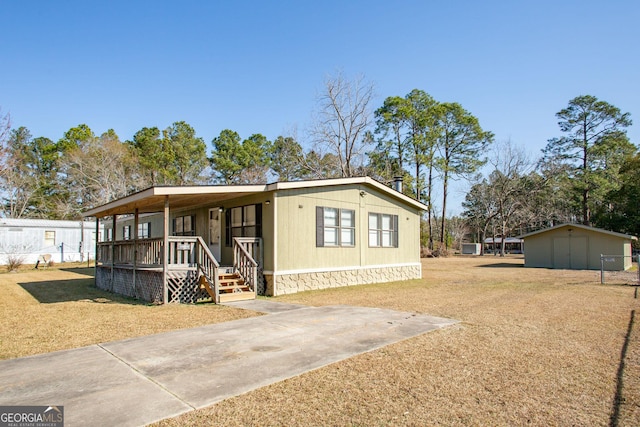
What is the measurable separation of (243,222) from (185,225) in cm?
429

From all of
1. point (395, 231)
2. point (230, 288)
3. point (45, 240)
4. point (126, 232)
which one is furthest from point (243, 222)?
point (45, 240)

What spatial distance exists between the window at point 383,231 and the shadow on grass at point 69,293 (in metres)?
7.87

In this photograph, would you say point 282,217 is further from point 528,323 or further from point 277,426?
point 277,426

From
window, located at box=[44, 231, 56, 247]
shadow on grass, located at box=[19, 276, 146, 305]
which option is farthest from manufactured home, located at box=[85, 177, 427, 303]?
window, located at box=[44, 231, 56, 247]

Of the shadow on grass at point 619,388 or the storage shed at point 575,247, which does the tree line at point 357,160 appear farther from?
the shadow on grass at point 619,388

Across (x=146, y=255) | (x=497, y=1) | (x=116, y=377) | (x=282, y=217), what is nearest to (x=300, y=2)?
(x=497, y=1)

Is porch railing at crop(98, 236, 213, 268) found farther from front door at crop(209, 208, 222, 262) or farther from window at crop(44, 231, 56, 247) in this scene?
window at crop(44, 231, 56, 247)

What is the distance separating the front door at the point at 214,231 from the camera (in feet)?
44.4

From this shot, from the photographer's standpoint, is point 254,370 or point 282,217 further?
point 282,217

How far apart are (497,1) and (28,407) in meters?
12.3

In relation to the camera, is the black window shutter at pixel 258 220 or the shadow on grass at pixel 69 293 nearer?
the shadow on grass at pixel 69 293

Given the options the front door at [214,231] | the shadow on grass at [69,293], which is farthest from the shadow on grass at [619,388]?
the front door at [214,231]

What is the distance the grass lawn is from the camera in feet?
11.0

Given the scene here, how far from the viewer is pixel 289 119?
3200 centimetres
